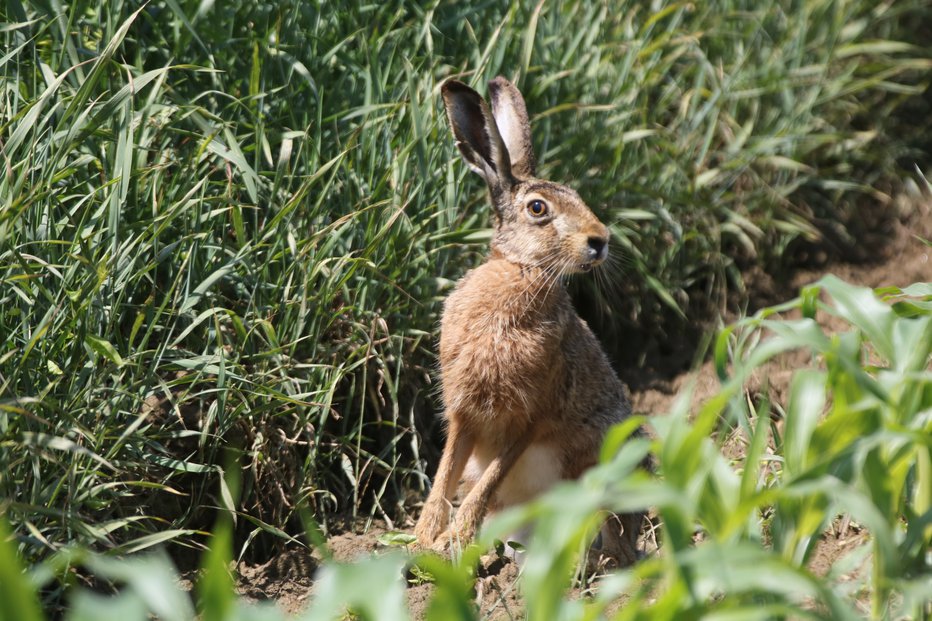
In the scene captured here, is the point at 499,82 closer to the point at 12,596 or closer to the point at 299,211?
the point at 299,211

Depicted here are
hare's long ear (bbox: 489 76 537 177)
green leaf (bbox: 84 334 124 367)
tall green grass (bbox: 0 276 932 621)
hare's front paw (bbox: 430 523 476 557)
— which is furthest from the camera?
hare's long ear (bbox: 489 76 537 177)

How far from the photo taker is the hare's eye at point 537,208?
4.19 m

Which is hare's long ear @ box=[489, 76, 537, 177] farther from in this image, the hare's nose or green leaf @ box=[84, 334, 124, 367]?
green leaf @ box=[84, 334, 124, 367]

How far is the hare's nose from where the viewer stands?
4.04 metres

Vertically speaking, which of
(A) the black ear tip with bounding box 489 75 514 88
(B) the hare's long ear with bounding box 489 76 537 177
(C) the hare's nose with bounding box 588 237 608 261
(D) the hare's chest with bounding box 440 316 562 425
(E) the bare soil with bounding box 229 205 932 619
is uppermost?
(A) the black ear tip with bounding box 489 75 514 88

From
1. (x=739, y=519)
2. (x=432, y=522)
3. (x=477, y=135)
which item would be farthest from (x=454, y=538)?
(x=739, y=519)

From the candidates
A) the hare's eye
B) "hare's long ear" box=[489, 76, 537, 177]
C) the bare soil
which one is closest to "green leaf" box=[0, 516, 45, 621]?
the bare soil

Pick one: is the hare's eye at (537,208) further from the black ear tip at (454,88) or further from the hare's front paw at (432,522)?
the hare's front paw at (432,522)

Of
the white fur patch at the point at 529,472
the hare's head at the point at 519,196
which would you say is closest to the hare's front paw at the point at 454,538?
the white fur patch at the point at 529,472

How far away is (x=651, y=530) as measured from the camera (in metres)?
4.12

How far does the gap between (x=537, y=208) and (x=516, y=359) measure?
604 mm

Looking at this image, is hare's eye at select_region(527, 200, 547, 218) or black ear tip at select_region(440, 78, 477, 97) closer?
black ear tip at select_region(440, 78, 477, 97)

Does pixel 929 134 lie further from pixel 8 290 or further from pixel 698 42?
pixel 8 290

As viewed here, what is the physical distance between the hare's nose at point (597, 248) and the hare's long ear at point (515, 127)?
1.65 feet
